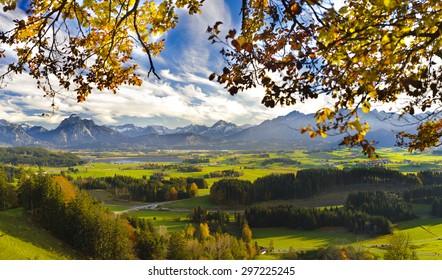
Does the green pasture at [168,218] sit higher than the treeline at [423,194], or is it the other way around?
the treeline at [423,194]

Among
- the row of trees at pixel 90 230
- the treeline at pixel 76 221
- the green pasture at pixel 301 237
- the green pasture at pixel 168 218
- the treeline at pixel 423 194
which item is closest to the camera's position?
the treeline at pixel 76 221

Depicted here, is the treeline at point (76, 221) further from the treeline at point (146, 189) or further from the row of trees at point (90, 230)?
the treeline at point (146, 189)

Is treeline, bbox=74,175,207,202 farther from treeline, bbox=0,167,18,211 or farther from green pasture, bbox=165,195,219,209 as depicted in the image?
treeline, bbox=0,167,18,211

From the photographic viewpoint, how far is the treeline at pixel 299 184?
357 feet

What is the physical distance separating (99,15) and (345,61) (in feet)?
15.6

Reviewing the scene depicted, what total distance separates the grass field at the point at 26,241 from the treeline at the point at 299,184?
70.2 m

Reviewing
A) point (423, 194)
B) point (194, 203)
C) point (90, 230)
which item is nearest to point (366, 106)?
point (90, 230)

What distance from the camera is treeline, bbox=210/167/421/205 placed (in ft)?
357

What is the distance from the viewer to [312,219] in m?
80.1

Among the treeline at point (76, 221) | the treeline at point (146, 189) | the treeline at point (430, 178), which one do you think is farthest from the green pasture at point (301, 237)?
the treeline at point (430, 178)

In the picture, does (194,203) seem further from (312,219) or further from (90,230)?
(90,230)

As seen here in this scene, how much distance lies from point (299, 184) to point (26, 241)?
93618mm

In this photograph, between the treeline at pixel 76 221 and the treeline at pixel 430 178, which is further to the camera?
the treeline at pixel 430 178

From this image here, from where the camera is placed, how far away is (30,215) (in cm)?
4562
